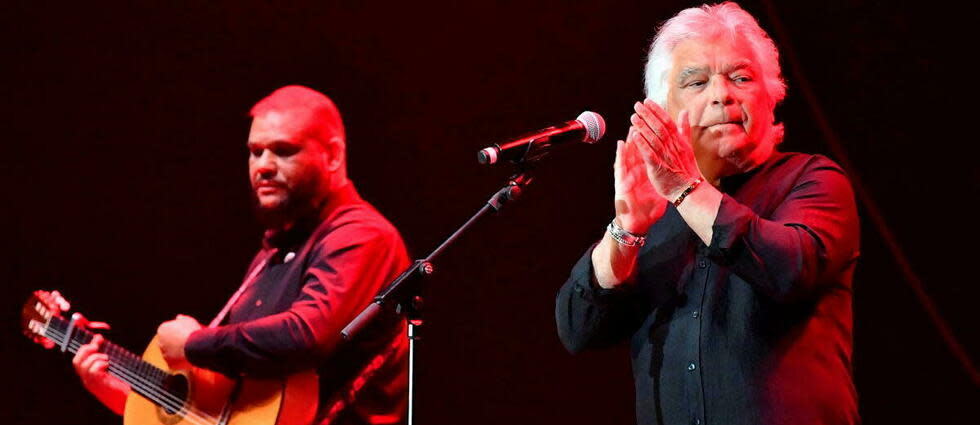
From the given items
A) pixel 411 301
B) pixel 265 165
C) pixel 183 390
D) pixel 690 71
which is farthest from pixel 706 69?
pixel 183 390

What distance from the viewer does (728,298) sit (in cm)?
221

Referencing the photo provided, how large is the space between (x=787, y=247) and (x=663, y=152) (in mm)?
304

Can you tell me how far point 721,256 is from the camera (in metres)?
2.01

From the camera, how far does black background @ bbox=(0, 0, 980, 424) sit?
161 inches

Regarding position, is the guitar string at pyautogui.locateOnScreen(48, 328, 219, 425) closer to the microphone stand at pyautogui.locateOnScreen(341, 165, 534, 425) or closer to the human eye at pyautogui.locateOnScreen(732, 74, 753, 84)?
the microphone stand at pyautogui.locateOnScreen(341, 165, 534, 425)

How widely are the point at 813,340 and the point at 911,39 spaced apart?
1.41 meters

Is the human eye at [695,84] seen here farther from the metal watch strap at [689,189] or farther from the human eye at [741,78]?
the metal watch strap at [689,189]

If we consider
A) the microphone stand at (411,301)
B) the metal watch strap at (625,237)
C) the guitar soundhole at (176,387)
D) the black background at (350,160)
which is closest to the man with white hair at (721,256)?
the metal watch strap at (625,237)

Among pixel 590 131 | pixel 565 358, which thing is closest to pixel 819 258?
pixel 590 131

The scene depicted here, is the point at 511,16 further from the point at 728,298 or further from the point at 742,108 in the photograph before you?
the point at 728,298

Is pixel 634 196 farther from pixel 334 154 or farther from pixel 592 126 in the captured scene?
pixel 334 154

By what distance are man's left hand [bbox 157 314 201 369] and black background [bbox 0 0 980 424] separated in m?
0.92

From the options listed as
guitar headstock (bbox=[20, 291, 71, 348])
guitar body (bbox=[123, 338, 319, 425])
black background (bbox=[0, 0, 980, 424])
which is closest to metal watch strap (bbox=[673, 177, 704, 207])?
guitar body (bbox=[123, 338, 319, 425])

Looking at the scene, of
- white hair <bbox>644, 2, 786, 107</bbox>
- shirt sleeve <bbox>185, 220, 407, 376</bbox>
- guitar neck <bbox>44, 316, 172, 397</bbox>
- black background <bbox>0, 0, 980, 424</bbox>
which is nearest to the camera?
white hair <bbox>644, 2, 786, 107</bbox>
